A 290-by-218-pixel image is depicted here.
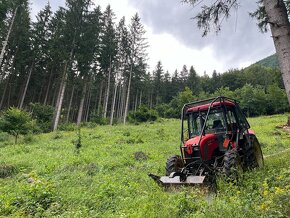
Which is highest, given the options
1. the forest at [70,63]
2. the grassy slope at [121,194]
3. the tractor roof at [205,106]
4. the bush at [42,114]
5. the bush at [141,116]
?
the forest at [70,63]

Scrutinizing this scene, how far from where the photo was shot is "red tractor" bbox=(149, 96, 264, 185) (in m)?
5.67

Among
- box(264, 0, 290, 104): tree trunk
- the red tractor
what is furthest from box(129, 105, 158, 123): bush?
box(264, 0, 290, 104): tree trunk

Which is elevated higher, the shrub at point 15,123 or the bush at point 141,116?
the bush at point 141,116

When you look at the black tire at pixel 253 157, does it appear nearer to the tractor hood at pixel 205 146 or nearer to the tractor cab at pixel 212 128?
the tractor cab at pixel 212 128

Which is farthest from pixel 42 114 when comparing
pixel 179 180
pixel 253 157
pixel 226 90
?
pixel 226 90

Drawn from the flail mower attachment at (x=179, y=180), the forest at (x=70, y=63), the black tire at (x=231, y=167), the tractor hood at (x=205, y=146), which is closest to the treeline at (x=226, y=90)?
the forest at (x=70, y=63)

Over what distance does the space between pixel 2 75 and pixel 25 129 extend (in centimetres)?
1675

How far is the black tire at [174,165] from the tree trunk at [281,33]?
3840 millimetres

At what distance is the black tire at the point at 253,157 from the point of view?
6.79 m

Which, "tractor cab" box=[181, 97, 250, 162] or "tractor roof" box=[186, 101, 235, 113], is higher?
"tractor roof" box=[186, 101, 235, 113]

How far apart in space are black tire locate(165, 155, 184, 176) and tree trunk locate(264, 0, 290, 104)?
384cm

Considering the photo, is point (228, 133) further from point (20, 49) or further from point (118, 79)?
point (118, 79)

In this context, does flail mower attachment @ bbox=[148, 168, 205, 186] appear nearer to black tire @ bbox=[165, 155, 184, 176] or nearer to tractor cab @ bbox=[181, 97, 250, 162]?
black tire @ bbox=[165, 155, 184, 176]

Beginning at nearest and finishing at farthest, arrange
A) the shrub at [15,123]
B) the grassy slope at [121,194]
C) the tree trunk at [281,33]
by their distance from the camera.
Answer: the tree trunk at [281,33], the grassy slope at [121,194], the shrub at [15,123]
